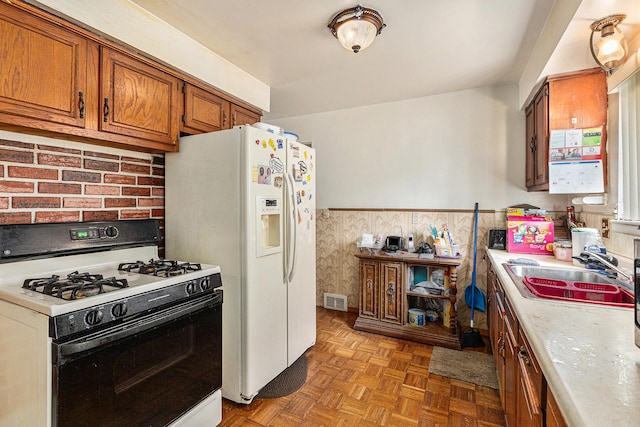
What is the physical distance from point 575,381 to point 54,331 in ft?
5.01

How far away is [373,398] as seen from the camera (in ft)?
6.32

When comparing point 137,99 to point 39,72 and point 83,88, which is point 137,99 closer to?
point 83,88

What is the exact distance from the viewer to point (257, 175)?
1834 mm

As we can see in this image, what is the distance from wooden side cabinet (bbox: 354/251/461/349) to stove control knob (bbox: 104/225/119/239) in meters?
2.01

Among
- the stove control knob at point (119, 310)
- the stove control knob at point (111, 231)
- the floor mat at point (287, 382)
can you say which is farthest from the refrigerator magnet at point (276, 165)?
the floor mat at point (287, 382)

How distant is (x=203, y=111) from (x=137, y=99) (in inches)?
19.6

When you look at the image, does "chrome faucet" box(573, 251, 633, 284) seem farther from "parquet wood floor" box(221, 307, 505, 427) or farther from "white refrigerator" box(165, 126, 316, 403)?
"white refrigerator" box(165, 126, 316, 403)

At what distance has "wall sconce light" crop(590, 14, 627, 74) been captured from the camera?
4.63ft

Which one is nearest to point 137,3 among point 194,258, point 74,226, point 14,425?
point 74,226

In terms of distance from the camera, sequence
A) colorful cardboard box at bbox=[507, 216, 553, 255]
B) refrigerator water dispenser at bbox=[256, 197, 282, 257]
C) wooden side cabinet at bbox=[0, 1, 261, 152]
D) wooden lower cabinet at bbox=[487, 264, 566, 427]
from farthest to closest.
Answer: colorful cardboard box at bbox=[507, 216, 553, 255]
refrigerator water dispenser at bbox=[256, 197, 282, 257]
wooden side cabinet at bbox=[0, 1, 261, 152]
wooden lower cabinet at bbox=[487, 264, 566, 427]

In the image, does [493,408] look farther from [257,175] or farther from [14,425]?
[14,425]

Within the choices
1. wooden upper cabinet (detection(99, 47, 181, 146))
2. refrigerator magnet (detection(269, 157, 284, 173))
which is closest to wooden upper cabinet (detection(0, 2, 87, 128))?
wooden upper cabinet (detection(99, 47, 181, 146))

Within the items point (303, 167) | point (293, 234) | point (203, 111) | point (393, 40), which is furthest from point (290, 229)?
point (393, 40)

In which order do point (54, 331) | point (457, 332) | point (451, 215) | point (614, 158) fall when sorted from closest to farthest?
point (54, 331) < point (614, 158) < point (457, 332) < point (451, 215)
